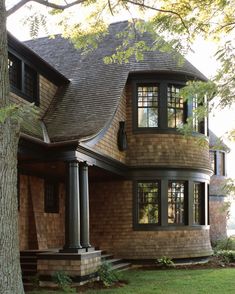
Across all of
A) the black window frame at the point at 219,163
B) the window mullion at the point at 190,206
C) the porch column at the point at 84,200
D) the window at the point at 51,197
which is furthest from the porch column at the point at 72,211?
the black window frame at the point at 219,163

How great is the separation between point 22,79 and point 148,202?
557 cm

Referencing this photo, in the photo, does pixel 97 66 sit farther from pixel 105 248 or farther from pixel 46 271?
pixel 46 271

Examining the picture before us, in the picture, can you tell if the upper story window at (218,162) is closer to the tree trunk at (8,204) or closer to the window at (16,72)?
the window at (16,72)

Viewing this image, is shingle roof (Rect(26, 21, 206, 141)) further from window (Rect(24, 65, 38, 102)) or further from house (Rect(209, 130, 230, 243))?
house (Rect(209, 130, 230, 243))

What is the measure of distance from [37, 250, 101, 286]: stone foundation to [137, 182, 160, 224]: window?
4.78 meters

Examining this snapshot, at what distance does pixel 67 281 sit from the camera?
10805 mm

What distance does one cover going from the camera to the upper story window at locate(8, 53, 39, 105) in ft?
44.7

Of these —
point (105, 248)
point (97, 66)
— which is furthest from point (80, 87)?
point (105, 248)

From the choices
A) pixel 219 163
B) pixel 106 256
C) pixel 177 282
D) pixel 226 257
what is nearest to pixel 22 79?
pixel 106 256

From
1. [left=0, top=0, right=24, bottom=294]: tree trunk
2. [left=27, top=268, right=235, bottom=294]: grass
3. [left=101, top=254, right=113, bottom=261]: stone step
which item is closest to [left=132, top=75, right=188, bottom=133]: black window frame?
[left=101, top=254, right=113, bottom=261]: stone step

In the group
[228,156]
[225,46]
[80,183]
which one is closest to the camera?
[225,46]

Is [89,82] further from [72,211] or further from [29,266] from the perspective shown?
[29,266]

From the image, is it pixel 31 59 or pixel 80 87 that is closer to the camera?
pixel 31 59

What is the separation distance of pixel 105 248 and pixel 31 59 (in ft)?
20.7
